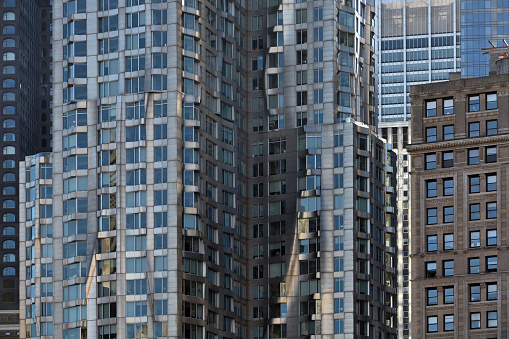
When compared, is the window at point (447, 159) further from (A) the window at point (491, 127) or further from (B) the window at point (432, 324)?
(B) the window at point (432, 324)

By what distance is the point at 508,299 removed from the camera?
164 m

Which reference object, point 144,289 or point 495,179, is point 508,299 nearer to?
point 495,179

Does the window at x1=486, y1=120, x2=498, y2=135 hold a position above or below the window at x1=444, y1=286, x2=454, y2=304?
above

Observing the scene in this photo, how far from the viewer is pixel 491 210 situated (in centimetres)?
16875

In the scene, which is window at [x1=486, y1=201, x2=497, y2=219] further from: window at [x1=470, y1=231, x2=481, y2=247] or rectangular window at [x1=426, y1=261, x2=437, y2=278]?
rectangular window at [x1=426, y1=261, x2=437, y2=278]

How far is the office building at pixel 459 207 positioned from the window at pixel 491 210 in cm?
12

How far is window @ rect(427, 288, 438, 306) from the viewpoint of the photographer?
169 meters

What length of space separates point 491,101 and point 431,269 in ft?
74.7

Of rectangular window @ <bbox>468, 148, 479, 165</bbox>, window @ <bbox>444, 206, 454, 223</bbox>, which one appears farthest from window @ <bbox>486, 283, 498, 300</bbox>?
rectangular window @ <bbox>468, 148, 479, 165</bbox>

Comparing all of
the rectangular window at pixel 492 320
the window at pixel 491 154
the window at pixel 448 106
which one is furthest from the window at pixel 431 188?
the rectangular window at pixel 492 320

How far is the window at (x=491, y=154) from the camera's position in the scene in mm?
171000

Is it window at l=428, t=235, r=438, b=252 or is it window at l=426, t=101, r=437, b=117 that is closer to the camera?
window at l=428, t=235, r=438, b=252

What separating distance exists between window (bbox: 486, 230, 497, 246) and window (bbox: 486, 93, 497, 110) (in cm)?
1628

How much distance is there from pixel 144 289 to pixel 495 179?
188 feet
